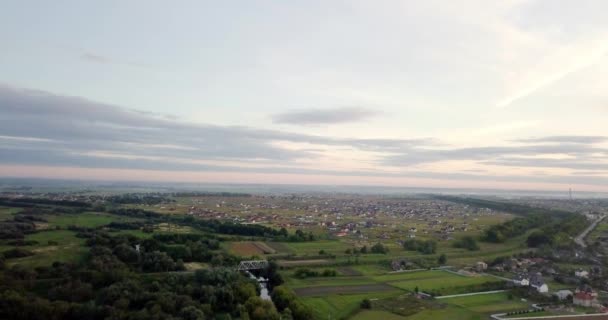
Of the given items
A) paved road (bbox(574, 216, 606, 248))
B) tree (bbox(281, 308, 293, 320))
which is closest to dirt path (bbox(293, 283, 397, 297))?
tree (bbox(281, 308, 293, 320))

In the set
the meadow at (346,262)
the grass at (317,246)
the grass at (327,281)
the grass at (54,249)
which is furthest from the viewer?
the grass at (317,246)

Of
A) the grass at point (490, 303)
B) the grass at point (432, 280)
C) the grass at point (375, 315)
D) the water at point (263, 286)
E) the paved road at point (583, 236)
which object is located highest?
the paved road at point (583, 236)

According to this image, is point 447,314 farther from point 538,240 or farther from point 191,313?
point 538,240

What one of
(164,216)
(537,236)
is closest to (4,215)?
(164,216)

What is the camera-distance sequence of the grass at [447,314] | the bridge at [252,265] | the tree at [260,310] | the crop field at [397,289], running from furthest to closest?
the bridge at [252,265], the crop field at [397,289], the grass at [447,314], the tree at [260,310]

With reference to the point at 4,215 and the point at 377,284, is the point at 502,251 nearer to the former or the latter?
the point at 377,284

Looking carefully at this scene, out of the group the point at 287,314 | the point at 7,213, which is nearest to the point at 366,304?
the point at 287,314

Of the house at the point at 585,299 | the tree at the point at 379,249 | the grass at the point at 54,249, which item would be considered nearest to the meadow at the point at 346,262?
the grass at the point at 54,249

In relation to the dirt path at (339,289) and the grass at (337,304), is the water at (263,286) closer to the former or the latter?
the dirt path at (339,289)

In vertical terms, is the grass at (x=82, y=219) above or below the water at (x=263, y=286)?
above
